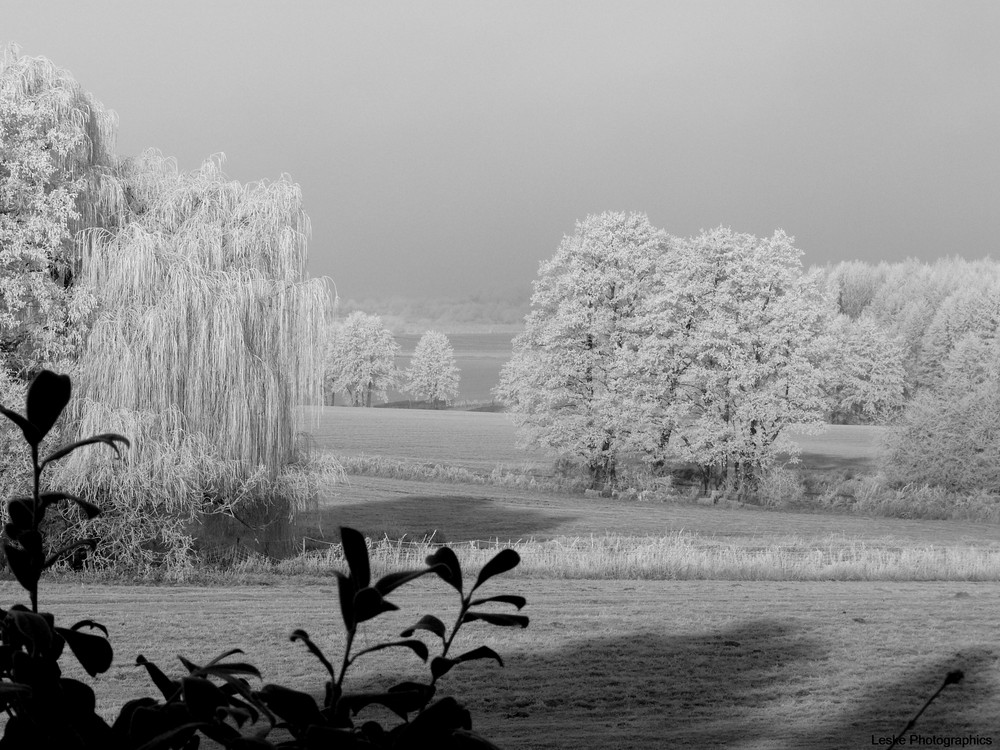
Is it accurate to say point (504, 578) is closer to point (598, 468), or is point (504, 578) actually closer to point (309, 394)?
point (309, 394)

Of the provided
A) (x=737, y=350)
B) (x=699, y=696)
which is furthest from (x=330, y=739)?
(x=737, y=350)

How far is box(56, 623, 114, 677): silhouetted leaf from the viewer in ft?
4.18

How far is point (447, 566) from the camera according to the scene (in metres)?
1.17

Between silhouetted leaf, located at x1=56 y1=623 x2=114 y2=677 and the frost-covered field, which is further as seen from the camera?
the frost-covered field

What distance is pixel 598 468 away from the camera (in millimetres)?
41469

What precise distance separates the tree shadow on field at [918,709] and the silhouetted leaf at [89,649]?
661 cm

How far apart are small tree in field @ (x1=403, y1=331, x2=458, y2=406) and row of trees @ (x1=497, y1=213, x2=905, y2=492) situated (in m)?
68.7

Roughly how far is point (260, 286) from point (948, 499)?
97.6ft

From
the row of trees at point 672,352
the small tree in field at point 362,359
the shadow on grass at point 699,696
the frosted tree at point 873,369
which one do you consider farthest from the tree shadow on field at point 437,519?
the small tree in field at point 362,359

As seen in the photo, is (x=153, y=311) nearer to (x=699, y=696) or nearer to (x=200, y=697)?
(x=699, y=696)

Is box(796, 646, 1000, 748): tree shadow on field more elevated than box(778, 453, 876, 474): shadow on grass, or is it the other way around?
box(778, 453, 876, 474): shadow on grass

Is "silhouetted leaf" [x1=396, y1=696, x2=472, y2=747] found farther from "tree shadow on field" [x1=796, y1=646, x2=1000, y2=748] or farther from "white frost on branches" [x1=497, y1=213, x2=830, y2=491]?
"white frost on branches" [x1=497, y1=213, x2=830, y2=491]

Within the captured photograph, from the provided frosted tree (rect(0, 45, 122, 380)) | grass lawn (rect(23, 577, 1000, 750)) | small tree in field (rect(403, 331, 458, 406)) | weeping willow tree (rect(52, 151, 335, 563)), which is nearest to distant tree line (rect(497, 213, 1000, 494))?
grass lawn (rect(23, 577, 1000, 750))

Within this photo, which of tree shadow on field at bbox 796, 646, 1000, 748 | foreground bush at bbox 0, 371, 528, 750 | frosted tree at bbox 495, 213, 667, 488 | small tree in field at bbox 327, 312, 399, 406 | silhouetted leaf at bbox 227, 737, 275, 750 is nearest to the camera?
silhouetted leaf at bbox 227, 737, 275, 750
